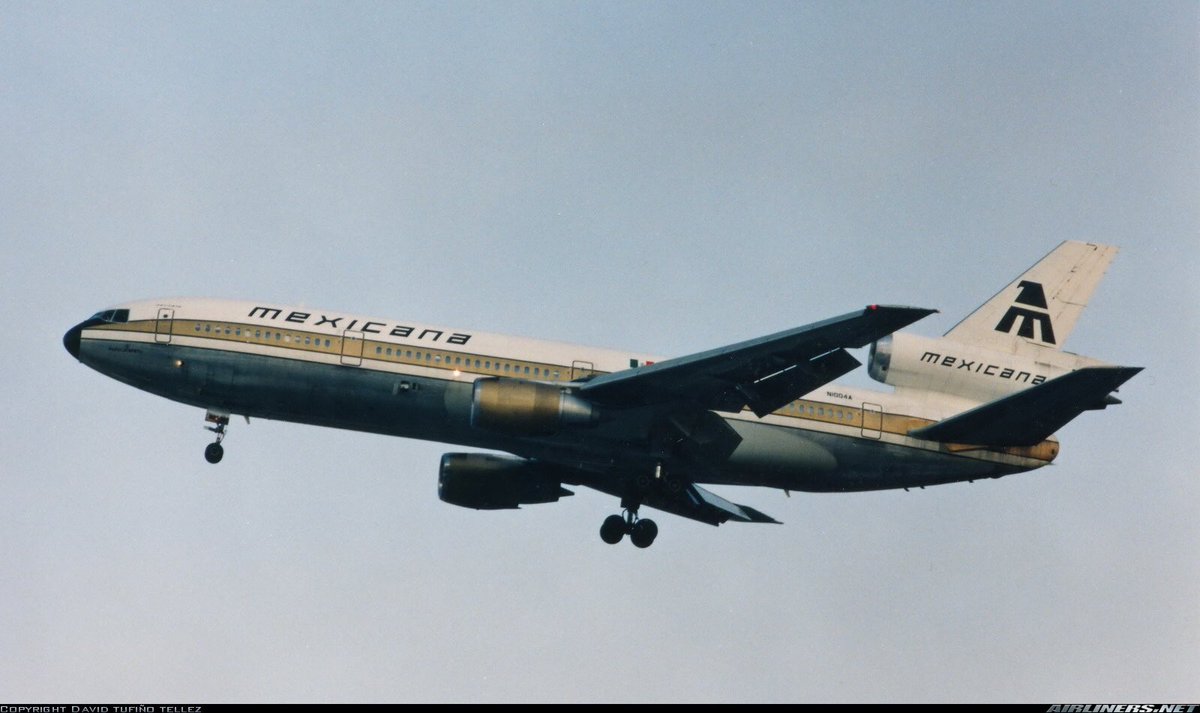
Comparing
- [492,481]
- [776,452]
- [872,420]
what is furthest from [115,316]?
[872,420]

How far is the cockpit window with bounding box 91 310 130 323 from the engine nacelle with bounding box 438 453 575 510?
1027 centimetres

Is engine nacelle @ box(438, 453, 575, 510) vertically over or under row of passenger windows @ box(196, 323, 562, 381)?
under

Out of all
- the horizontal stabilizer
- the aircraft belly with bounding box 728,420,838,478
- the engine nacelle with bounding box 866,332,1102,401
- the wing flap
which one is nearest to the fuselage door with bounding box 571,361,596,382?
the aircraft belly with bounding box 728,420,838,478

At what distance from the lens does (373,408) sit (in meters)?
33.2

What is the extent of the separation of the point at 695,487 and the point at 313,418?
12.7m

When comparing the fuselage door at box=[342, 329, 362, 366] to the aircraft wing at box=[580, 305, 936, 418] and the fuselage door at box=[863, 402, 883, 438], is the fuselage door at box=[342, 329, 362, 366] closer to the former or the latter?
the aircraft wing at box=[580, 305, 936, 418]

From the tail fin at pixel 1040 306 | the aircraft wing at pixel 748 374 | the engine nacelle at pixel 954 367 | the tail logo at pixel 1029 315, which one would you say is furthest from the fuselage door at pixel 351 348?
the tail logo at pixel 1029 315

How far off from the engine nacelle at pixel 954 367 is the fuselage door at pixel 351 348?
14710 millimetres

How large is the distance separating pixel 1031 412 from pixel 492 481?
15993mm

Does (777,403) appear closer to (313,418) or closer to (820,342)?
(820,342)

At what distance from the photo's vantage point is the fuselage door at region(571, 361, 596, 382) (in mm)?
34281

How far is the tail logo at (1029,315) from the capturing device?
124 feet

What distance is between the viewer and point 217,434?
34.9 m

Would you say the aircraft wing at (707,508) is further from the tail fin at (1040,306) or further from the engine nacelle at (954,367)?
the tail fin at (1040,306)
